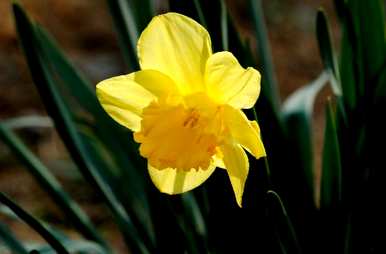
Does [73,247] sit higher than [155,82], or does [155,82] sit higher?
[155,82]

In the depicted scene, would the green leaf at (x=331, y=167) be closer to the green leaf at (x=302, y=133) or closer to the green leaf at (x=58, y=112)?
the green leaf at (x=302, y=133)

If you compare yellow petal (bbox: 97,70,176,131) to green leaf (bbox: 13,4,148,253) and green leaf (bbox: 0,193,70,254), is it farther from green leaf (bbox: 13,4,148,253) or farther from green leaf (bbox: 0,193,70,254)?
green leaf (bbox: 13,4,148,253)

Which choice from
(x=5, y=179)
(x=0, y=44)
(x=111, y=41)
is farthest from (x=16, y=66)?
(x=5, y=179)

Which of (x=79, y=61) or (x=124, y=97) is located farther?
(x=79, y=61)

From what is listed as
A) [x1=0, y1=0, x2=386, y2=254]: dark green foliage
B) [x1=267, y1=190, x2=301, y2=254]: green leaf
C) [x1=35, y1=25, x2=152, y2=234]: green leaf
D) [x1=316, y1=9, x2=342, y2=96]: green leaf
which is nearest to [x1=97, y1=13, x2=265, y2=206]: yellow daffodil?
[x1=267, y1=190, x2=301, y2=254]: green leaf

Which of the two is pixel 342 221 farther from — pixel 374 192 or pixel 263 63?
pixel 263 63

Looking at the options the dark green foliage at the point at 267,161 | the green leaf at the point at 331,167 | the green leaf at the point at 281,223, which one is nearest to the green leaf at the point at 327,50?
the dark green foliage at the point at 267,161

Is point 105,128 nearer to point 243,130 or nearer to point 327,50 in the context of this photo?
point 327,50

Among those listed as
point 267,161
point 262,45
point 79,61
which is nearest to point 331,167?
point 267,161
